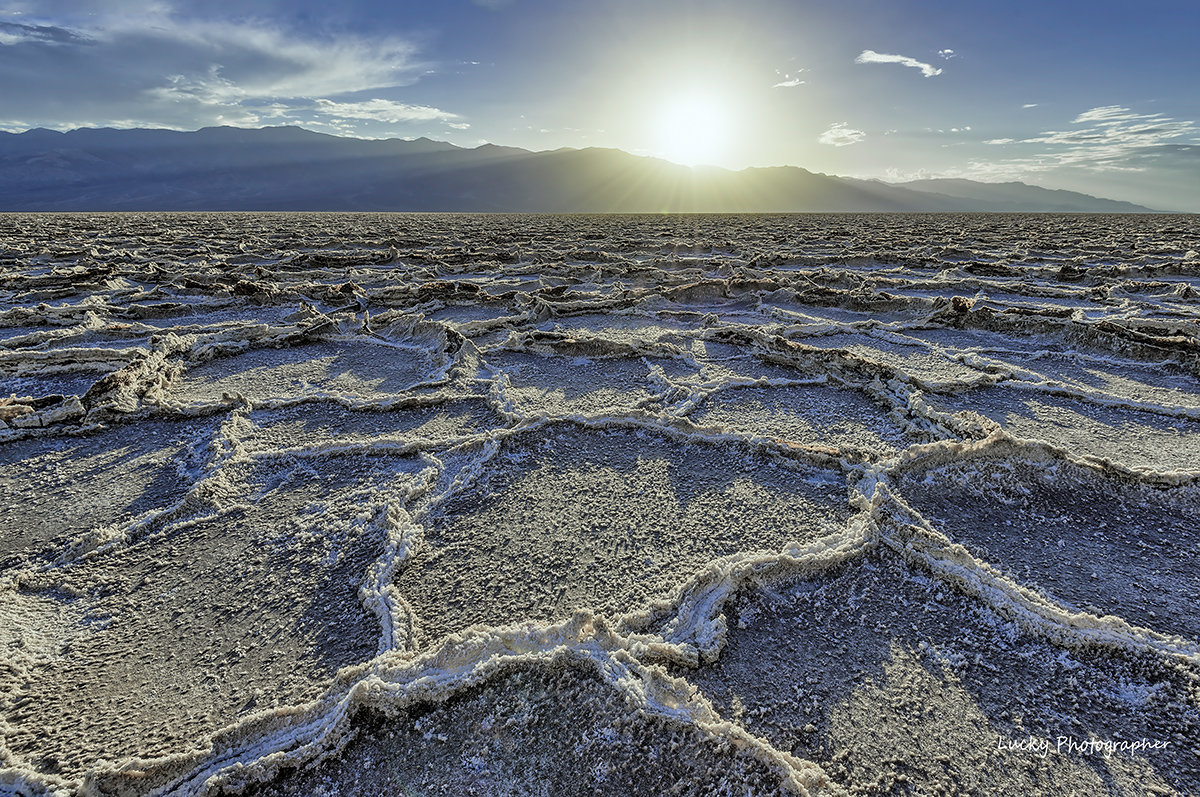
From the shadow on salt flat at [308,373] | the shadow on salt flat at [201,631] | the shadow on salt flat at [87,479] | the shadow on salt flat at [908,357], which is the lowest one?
the shadow on salt flat at [201,631]

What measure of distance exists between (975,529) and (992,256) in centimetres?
1047

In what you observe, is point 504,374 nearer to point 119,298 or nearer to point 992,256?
point 119,298

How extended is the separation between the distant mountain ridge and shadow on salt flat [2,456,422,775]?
10504 centimetres

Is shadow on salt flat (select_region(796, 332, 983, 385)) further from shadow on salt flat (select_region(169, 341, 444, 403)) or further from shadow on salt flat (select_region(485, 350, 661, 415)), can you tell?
shadow on salt flat (select_region(169, 341, 444, 403))

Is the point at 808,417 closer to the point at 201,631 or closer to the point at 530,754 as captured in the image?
the point at 530,754

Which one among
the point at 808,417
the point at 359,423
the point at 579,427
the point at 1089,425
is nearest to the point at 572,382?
the point at 579,427

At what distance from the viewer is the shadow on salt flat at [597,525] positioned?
5.05ft

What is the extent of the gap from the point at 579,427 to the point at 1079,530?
6.16 ft

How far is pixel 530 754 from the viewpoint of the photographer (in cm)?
109

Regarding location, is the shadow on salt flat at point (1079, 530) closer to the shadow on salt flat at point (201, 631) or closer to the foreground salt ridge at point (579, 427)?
the foreground salt ridge at point (579, 427)

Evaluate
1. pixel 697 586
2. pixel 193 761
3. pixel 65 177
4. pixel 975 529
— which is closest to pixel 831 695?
pixel 697 586

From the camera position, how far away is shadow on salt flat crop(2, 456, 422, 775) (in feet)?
3.85

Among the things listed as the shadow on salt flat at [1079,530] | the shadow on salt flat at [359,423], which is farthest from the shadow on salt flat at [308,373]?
the shadow on salt flat at [1079,530]

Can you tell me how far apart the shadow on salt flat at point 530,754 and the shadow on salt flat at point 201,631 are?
249 millimetres
